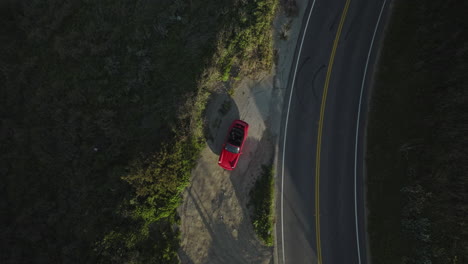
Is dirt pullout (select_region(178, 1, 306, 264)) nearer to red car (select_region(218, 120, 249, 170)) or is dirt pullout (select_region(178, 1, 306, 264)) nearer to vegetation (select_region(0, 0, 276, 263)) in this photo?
red car (select_region(218, 120, 249, 170))

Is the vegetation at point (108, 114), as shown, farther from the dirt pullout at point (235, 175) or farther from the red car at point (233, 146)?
the red car at point (233, 146)

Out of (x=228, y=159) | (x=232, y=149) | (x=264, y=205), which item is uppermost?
(x=232, y=149)

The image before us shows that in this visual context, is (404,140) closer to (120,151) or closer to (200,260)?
(200,260)

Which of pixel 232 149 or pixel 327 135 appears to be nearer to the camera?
pixel 232 149

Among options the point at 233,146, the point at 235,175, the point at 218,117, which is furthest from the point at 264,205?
the point at 218,117

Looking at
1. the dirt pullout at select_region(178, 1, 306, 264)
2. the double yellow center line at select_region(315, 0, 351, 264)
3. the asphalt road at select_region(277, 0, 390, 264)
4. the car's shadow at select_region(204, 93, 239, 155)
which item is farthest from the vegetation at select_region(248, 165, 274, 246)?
the car's shadow at select_region(204, 93, 239, 155)

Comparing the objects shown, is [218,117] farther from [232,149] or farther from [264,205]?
[264,205]
